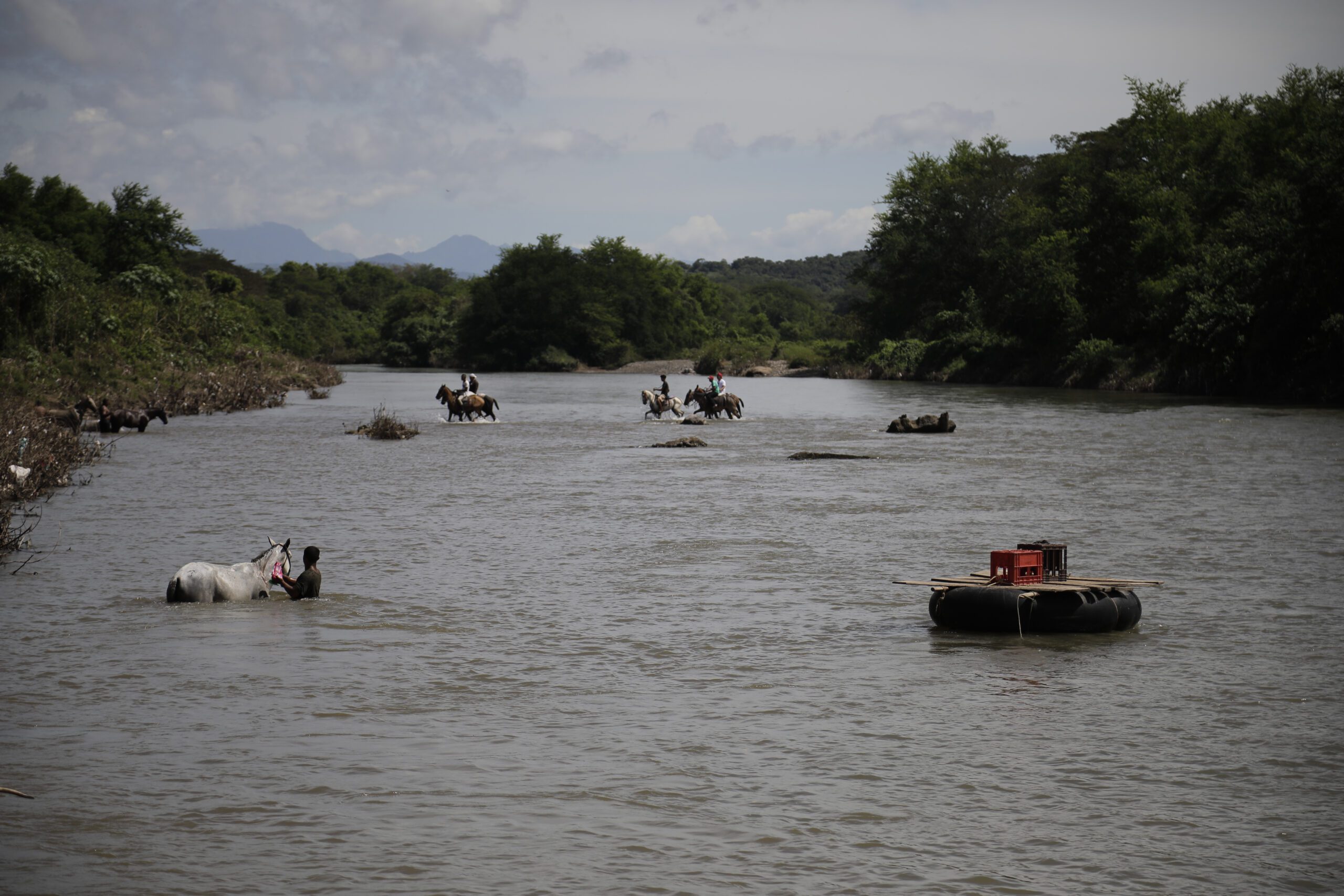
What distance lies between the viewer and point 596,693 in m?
9.15

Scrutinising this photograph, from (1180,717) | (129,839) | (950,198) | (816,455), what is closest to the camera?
(129,839)

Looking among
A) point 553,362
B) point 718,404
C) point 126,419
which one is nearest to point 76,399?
point 126,419

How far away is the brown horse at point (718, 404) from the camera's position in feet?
144

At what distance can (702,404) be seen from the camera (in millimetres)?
44062

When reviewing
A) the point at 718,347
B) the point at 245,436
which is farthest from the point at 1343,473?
the point at 718,347

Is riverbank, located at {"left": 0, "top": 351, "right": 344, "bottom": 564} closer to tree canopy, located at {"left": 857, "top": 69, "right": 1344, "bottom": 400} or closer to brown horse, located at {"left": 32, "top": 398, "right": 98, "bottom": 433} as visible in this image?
brown horse, located at {"left": 32, "top": 398, "right": 98, "bottom": 433}

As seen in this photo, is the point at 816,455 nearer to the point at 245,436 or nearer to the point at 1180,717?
the point at 245,436

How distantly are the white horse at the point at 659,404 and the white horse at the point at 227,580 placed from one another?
99.7 feet

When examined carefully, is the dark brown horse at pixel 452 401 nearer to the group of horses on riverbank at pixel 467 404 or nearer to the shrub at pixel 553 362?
the group of horses on riverbank at pixel 467 404

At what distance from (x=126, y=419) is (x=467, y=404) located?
36.3ft

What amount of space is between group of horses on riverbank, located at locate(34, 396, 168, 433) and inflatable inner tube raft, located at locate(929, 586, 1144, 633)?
2488 centimetres

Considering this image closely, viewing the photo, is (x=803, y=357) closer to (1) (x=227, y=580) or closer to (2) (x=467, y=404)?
(2) (x=467, y=404)

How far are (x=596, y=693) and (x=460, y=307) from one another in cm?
12837

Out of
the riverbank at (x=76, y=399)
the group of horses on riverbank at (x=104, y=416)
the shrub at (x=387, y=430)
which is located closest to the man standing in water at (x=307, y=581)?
the riverbank at (x=76, y=399)
